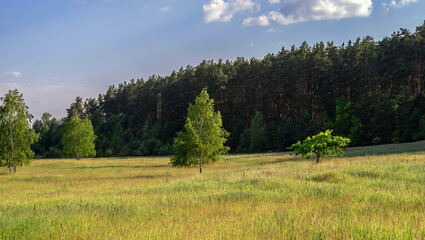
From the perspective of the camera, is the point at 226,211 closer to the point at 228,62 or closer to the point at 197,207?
the point at 197,207

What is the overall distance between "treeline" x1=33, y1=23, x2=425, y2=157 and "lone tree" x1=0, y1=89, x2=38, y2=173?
44.5 metres

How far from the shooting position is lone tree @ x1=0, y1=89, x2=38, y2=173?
32.4 meters

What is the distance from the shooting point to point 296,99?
73625 mm

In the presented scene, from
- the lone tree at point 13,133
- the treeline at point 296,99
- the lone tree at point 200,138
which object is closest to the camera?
the lone tree at point 200,138

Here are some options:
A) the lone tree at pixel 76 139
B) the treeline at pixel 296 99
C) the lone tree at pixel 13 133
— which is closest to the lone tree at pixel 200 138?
the lone tree at pixel 13 133

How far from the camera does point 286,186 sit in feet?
39.3

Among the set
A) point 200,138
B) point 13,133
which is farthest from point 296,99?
point 13,133

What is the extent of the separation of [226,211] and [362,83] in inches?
2529

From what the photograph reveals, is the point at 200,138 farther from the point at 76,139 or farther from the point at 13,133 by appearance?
the point at 76,139

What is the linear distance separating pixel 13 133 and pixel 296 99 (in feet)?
193

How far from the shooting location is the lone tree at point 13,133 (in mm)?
32406

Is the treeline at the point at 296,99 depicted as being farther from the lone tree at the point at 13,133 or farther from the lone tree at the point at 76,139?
the lone tree at the point at 13,133

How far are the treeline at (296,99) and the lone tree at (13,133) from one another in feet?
146

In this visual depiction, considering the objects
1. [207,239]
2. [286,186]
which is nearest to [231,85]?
[286,186]
